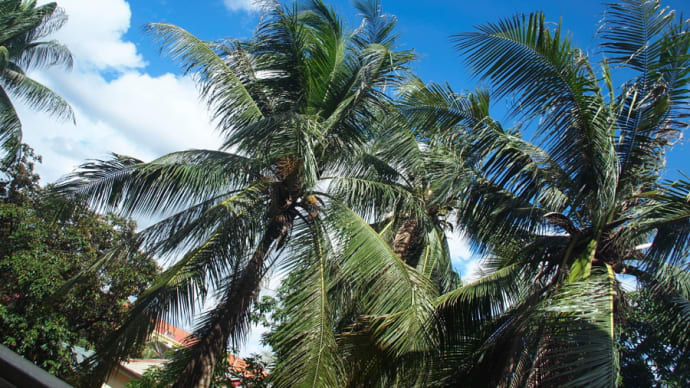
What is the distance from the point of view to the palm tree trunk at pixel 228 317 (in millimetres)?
6832

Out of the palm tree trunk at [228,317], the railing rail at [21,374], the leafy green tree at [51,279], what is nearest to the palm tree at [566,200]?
the palm tree trunk at [228,317]

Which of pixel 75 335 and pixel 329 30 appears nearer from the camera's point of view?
pixel 329 30

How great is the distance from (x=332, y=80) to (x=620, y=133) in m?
4.14

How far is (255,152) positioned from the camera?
293 inches

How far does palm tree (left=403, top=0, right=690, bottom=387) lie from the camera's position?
18.4 feet

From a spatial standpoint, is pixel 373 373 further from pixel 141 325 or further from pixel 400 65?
pixel 400 65

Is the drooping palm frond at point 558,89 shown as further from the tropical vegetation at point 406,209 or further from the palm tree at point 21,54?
the palm tree at point 21,54

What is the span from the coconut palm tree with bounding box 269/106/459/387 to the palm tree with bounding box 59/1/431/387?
119 mm

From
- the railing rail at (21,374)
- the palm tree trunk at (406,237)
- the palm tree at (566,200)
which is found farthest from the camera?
the palm tree trunk at (406,237)

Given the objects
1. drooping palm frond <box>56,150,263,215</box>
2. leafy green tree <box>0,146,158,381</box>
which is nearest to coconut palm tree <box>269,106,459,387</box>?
drooping palm frond <box>56,150,263,215</box>

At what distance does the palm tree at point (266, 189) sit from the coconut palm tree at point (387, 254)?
119 millimetres

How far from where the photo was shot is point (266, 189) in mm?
7840

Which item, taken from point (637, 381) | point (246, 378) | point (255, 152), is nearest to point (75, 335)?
point (246, 378)

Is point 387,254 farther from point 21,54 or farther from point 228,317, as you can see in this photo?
point 21,54
